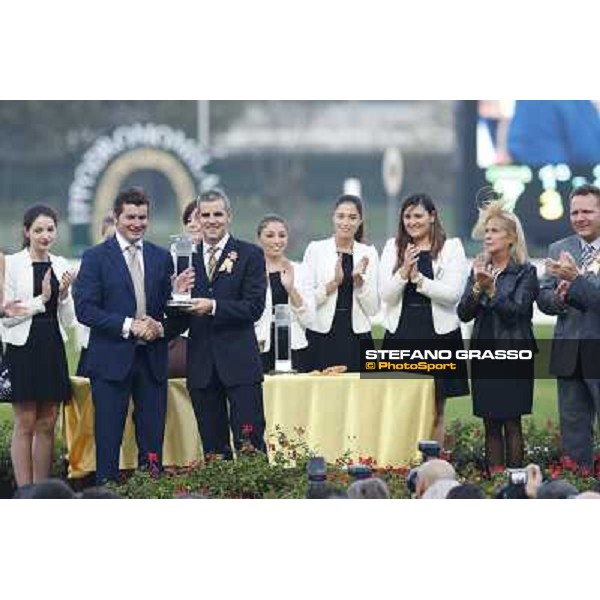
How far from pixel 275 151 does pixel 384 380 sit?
144cm

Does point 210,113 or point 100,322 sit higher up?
point 210,113

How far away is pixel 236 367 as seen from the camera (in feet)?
52.5

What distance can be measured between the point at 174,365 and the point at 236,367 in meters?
0.44

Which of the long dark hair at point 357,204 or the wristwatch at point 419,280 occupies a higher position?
the long dark hair at point 357,204

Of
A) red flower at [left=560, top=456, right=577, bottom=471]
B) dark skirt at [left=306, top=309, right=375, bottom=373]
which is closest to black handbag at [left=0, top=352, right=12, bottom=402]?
dark skirt at [left=306, top=309, right=375, bottom=373]

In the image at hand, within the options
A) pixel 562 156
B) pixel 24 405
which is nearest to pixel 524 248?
pixel 562 156

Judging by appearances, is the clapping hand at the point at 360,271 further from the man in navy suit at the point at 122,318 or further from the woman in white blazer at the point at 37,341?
the woman in white blazer at the point at 37,341

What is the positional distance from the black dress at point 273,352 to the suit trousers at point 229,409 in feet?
0.58

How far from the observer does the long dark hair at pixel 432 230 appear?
52.6 feet

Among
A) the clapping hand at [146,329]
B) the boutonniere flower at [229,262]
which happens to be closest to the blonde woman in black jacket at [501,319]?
the boutonniere flower at [229,262]

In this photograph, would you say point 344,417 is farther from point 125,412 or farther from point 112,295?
Answer: point 112,295

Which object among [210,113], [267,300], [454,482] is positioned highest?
[210,113]

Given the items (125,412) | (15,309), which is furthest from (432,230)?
(15,309)
